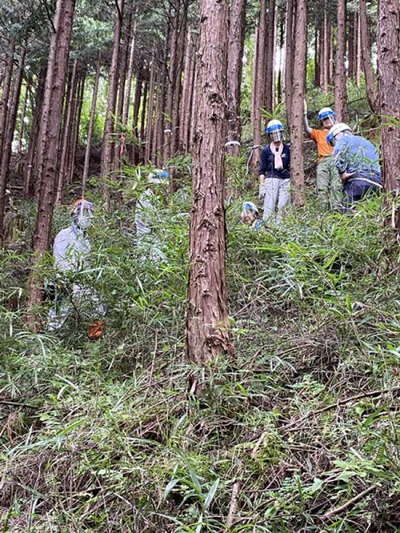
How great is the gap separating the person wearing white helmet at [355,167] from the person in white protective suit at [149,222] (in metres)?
1.57

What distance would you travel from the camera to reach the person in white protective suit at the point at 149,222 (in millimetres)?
3756

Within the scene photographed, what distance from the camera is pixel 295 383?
2.55m

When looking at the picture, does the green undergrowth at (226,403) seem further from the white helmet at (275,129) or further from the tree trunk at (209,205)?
the white helmet at (275,129)

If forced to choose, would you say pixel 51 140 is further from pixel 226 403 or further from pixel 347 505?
pixel 347 505

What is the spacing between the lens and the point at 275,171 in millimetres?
6211

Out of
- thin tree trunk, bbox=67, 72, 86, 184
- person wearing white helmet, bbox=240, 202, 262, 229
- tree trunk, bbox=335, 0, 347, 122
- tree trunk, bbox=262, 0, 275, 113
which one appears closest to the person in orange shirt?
person wearing white helmet, bbox=240, 202, 262, 229

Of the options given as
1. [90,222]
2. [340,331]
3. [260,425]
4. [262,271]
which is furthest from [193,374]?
[90,222]

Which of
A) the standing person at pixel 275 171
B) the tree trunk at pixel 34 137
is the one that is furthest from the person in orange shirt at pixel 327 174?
the tree trunk at pixel 34 137

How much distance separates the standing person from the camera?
6.03 meters

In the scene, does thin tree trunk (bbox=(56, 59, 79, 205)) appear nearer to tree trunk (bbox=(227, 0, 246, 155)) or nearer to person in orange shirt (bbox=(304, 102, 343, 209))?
tree trunk (bbox=(227, 0, 246, 155))

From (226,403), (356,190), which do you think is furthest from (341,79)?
(226,403)

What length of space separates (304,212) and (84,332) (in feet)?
7.25

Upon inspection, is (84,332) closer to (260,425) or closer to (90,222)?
(90,222)

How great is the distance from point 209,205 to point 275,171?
3744mm
